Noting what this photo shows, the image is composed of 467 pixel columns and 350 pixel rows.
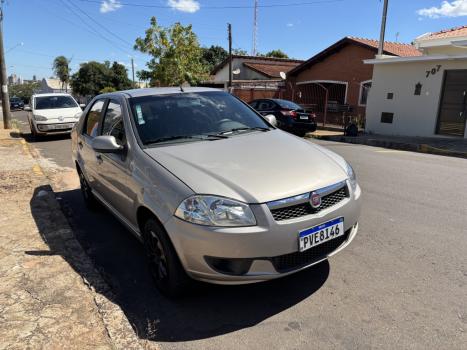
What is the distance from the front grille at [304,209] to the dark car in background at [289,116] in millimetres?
11375

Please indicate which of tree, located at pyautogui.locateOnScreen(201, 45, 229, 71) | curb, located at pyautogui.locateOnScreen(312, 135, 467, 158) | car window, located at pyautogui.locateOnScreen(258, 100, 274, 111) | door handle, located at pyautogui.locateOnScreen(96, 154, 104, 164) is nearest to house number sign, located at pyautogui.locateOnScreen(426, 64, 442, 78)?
curb, located at pyautogui.locateOnScreen(312, 135, 467, 158)

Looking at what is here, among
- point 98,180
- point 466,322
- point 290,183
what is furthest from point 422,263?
point 98,180

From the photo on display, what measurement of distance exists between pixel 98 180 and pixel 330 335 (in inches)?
121

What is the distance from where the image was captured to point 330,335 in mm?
2678

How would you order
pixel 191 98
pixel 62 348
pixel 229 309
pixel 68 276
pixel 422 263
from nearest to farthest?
pixel 62 348
pixel 229 309
pixel 68 276
pixel 422 263
pixel 191 98

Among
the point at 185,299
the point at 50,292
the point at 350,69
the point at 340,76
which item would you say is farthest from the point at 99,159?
the point at 340,76

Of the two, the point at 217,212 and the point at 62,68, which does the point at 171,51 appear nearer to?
the point at 217,212

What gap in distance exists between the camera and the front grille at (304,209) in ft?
8.88

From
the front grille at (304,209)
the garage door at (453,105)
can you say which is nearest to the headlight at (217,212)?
the front grille at (304,209)

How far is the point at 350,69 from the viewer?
21.1m

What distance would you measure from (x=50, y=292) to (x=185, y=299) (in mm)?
1081

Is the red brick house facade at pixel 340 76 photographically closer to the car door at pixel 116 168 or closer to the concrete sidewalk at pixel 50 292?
the car door at pixel 116 168

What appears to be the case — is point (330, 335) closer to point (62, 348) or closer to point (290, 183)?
point (290, 183)

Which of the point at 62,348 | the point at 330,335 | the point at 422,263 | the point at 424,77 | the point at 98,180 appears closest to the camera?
the point at 62,348
